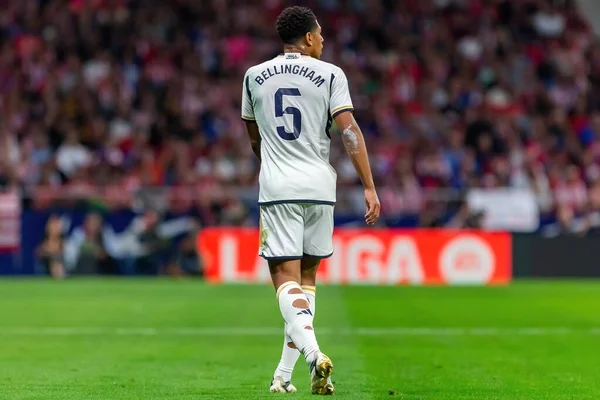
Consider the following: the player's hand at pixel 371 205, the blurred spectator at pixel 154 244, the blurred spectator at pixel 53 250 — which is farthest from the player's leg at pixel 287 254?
the blurred spectator at pixel 154 244

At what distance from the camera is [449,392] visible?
7.52 m

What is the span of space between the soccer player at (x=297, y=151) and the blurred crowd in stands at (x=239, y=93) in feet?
57.5

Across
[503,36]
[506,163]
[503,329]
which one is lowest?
[503,329]

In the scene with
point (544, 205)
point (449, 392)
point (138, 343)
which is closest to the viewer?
point (449, 392)

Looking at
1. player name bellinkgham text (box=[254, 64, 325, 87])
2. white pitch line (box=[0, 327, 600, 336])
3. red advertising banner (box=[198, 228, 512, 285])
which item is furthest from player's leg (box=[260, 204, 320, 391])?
red advertising banner (box=[198, 228, 512, 285])

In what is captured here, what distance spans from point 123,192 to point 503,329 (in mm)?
13696

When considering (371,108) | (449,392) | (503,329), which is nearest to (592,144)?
(371,108)

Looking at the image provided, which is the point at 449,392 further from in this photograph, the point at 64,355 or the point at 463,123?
the point at 463,123

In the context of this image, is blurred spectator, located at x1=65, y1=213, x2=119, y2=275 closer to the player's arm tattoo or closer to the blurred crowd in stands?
the blurred crowd in stands

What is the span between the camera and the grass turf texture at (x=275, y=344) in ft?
25.4

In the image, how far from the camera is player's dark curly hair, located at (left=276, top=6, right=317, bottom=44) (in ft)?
23.8

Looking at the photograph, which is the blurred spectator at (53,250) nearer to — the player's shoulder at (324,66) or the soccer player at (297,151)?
the soccer player at (297,151)

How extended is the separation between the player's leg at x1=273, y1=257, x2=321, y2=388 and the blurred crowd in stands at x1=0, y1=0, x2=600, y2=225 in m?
17.4

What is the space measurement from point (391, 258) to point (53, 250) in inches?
278
